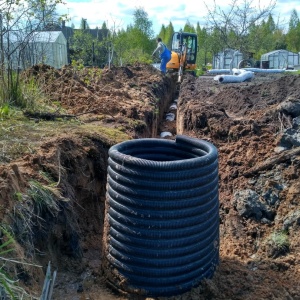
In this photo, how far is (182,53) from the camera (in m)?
18.9

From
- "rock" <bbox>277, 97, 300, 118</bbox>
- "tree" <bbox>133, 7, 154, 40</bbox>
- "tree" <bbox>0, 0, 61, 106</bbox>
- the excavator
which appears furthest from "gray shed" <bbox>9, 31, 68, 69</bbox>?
"tree" <bbox>133, 7, 154, 40</bbox>

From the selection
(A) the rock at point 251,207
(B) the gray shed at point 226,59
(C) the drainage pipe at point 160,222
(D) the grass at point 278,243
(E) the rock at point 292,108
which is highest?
(B) the gray shed at point 226,59

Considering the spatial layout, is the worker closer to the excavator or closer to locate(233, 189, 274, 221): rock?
the excavator

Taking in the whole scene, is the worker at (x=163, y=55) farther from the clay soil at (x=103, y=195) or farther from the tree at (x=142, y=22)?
the tree at (x=142, y=22)

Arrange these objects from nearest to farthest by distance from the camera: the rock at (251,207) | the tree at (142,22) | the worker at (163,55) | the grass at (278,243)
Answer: the grass at (278,243)
the rock at (251,207)
the worker at (163,55)
the tree at (142,22)

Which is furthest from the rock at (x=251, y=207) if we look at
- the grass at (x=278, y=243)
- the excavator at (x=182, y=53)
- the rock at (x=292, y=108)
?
the excavator at (x=182, y=53)

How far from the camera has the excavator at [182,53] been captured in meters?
18.6

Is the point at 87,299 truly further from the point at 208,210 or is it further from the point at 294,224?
the point at 294,224

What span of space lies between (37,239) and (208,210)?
141cm

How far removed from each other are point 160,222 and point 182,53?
16750 mm

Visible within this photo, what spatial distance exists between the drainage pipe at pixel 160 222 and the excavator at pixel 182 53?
50.2ft

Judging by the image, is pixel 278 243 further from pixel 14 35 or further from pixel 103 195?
pixel 14 35

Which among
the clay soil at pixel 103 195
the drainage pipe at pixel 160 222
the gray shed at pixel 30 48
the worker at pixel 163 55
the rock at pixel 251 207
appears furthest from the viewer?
the worker at pixel 163 55

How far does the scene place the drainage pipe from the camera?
2969 millimetres
